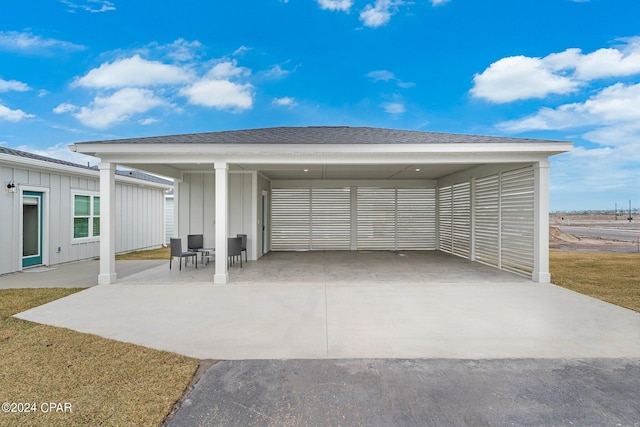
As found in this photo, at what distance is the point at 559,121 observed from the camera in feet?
60.6

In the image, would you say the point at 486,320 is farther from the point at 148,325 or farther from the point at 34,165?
the point at 34,165

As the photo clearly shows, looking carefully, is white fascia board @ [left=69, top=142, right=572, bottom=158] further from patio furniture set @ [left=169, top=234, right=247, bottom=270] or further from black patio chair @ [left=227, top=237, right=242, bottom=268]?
patio furniture set @ [left=169, top=234, right=247, bottom=270]

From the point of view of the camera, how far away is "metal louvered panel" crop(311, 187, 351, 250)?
12.2 m

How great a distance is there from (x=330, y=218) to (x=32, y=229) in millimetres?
9081

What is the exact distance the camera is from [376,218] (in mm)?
12281

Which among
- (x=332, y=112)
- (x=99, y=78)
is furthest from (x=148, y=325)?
(x=332, y=112)

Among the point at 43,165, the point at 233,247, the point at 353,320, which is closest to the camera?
the point at 353,320

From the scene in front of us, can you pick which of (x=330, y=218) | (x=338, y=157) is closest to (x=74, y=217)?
(x=330, y=218)

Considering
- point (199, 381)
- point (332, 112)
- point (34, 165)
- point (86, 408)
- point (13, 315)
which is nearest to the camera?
point (86, 408)

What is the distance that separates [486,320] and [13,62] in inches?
744

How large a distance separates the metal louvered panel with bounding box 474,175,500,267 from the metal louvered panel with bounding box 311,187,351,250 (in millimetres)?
4660

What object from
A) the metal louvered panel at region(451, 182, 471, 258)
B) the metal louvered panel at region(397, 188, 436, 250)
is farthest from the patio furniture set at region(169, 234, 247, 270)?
the metal louvered panel at region(451, 182, 471, 258)

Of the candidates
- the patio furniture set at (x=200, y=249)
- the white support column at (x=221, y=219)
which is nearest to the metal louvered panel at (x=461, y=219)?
the patio furniture set at (x=200, y=249)

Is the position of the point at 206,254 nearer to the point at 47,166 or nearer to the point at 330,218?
the point at 47,166
